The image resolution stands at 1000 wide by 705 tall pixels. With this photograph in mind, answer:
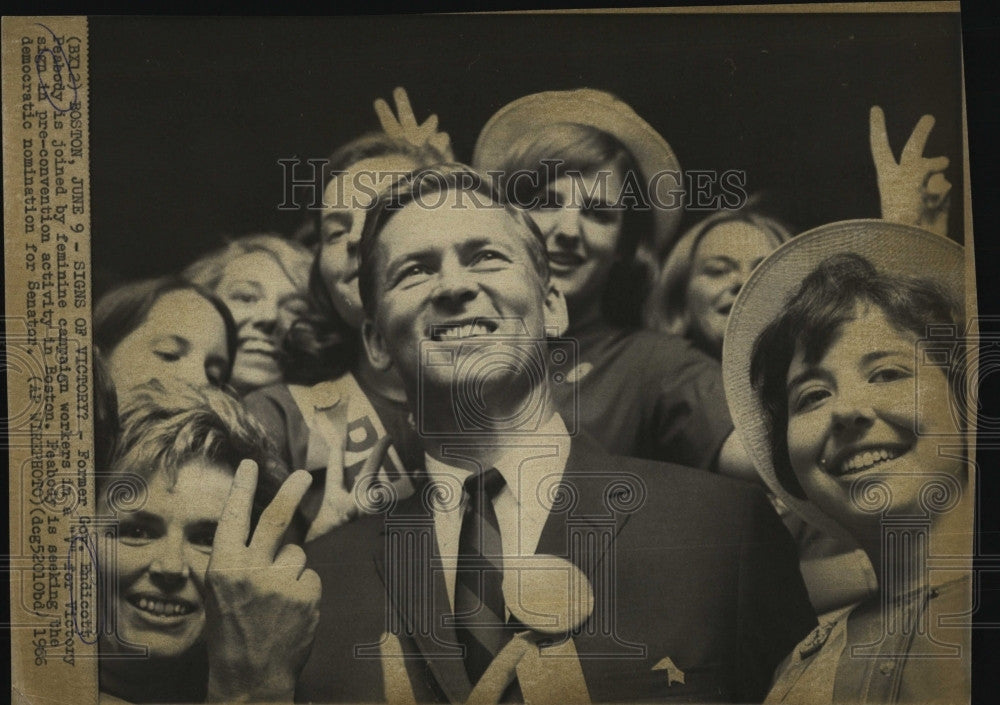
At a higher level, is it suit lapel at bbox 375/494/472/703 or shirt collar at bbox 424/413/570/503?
shirt collar at bbox 424/413/570/503

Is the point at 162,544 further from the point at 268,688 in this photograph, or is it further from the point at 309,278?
the point at 309,278

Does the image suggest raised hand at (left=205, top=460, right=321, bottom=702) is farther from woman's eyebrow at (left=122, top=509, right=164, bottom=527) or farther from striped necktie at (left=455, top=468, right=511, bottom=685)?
striped necktie at (left=455, top=468, right=511, bottom=685)

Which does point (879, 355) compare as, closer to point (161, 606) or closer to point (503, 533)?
point (503, 533)

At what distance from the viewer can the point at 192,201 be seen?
272 centimetres

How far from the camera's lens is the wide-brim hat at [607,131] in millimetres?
2738

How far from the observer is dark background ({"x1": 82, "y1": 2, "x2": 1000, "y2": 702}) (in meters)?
2.72

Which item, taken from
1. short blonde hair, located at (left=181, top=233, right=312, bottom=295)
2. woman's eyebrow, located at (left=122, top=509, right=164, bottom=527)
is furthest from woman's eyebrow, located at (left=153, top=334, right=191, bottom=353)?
woman's eyebrow, located at (left=122, top=509, right=164, bottom=527)

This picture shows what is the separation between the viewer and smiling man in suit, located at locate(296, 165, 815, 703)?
2.73 metres

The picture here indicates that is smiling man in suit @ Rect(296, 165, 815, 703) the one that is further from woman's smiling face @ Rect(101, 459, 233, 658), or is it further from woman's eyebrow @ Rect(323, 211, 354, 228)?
woman's smiling face @ Rect(101, 459, 233, 658)

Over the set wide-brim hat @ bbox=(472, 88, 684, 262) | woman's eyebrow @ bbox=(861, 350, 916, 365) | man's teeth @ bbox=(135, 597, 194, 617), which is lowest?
man's teeth @ bbox=(135, 597, 194, 617)

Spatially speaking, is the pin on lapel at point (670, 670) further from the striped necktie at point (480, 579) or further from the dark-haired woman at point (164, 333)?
the dark-haired woman at point (164, 333)

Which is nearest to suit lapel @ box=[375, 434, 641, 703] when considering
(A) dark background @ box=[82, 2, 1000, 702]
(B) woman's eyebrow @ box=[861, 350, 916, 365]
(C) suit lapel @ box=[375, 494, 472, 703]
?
(C) suit lapel @ box=[375, 494, 472, 703]

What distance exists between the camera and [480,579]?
2.73 m

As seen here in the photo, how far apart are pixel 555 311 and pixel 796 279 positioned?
0.62 meters
